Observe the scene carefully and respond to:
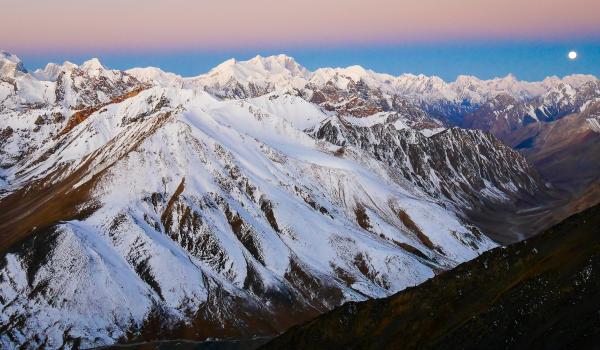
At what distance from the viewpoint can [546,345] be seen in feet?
193

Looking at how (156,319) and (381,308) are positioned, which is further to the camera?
(156,319)

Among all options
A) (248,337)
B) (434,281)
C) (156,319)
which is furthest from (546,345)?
(156,319)

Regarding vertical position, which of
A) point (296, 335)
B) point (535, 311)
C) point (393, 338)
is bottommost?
point (296, 335)

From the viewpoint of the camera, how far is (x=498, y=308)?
74.4 m

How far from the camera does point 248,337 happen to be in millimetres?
195875

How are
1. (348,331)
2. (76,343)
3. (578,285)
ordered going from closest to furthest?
(578,285), (348,331), (76,343)

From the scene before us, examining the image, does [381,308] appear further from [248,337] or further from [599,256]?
[248,337]

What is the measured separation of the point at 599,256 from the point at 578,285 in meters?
6.17

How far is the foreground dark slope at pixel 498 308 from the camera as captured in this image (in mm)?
63594

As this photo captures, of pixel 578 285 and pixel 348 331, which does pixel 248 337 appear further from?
pixel 578 285

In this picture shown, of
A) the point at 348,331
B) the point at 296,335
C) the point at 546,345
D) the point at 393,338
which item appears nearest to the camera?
the point at 546,345

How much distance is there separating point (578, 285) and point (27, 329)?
545 ft

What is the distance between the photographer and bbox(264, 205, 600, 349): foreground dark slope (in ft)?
209

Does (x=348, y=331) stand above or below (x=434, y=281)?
below
